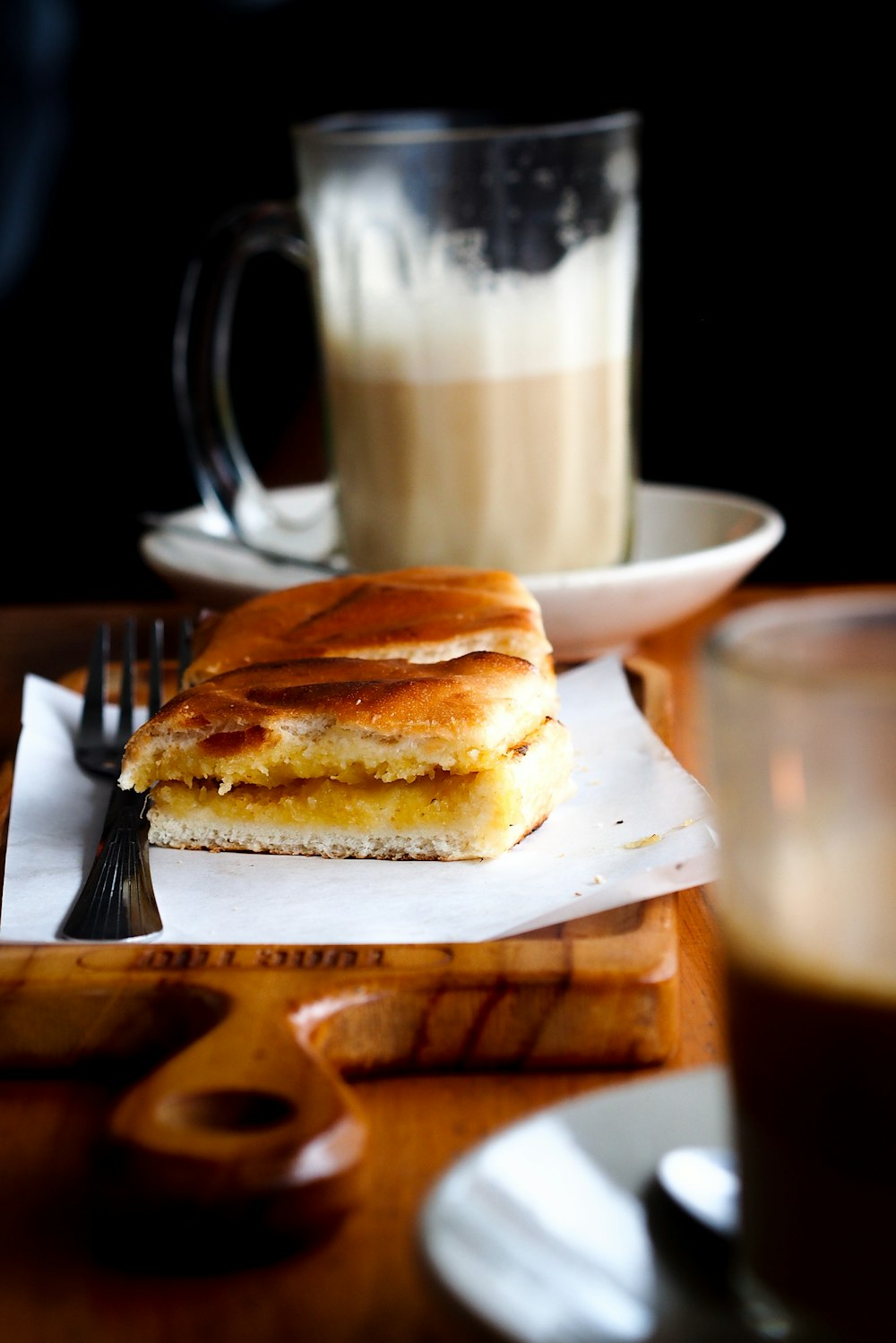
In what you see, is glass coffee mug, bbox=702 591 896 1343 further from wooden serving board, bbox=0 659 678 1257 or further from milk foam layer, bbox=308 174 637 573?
milk foam layer, bbox=308 174 637 573

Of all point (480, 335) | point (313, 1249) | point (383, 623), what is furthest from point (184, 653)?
point (313, 1249)

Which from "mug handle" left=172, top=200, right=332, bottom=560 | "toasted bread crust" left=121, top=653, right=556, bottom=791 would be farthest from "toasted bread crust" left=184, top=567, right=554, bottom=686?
"mug handle" left=172, top=200, right=332, bottom=560

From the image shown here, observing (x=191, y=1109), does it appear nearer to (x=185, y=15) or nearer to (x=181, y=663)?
(x=181, y=663)

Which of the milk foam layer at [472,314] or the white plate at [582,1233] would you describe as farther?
the milk foam layer at [472,314]

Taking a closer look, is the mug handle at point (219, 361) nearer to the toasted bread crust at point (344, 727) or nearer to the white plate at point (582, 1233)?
the toasted bread crust at point (344, 727)

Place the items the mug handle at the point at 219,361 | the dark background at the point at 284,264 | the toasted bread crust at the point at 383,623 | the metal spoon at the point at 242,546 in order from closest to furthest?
the toasted bread crust at the point at 383,623 < the metal spoon at the point at 242,546 < the mug handle at the point at 219,361 < the dark background at the point at 284,264

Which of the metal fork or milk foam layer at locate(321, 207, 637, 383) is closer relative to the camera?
the metal fork

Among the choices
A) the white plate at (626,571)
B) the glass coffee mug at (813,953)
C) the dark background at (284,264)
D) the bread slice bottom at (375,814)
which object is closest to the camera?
the glass coffee mug at (813,953)

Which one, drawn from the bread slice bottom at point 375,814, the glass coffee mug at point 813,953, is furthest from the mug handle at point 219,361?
the glass coffee mug at point 813,953
